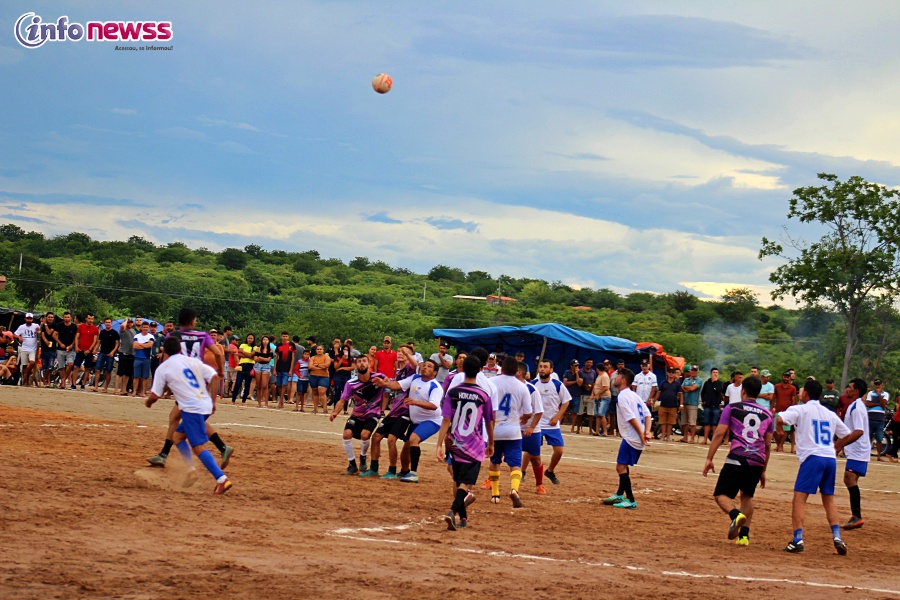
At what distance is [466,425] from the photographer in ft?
34.9

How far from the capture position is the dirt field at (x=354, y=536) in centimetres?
738

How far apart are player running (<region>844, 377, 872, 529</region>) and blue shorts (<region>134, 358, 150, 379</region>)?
18852 mm

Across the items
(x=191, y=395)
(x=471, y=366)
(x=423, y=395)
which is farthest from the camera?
(x=423, y=395)

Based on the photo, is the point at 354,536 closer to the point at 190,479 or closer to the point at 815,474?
the point at 190,479

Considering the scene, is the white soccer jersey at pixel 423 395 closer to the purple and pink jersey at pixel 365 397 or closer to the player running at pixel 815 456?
the purple and pink jersey at pixel 365 397

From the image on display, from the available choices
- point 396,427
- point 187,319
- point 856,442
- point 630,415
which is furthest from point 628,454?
point 187,319

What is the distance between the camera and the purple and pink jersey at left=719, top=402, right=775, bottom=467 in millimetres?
11102

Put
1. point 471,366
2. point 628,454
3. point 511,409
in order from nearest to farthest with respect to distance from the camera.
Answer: point 471,366 → point 511,409 → point 628,454

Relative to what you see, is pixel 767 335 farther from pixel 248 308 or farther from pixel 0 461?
pixel 0 461

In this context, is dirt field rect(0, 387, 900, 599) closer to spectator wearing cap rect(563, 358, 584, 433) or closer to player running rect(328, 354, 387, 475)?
player running rect(328, 354, 387, 475)

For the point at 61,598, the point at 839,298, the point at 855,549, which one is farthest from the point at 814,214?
the point at 61,598

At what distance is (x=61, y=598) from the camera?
6.38 m

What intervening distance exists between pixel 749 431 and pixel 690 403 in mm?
14840

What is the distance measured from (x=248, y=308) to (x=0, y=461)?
48.1 m
